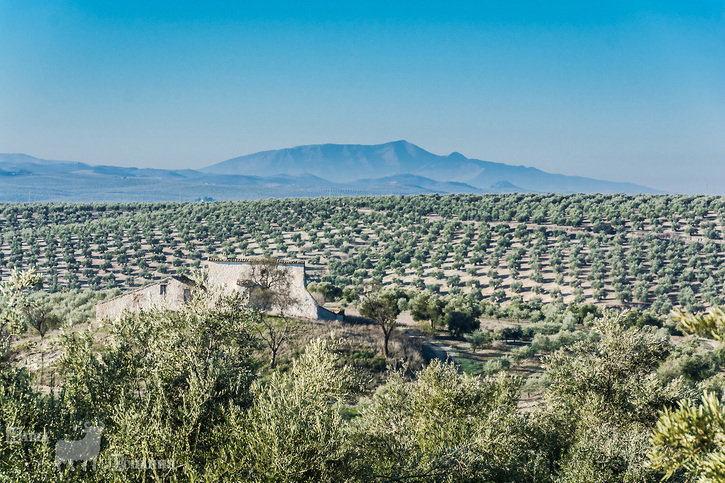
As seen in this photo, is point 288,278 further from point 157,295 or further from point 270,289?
point 157,295

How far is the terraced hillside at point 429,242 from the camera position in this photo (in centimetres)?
6600

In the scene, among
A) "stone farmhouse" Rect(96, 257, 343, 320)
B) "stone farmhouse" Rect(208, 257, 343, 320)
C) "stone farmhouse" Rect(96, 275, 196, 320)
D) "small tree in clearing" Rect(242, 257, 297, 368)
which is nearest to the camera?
"stone farmhouse" Rect(96, 275, 196, 320)

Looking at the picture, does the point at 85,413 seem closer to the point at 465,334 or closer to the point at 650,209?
the point at 465,334

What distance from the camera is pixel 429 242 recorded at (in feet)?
270

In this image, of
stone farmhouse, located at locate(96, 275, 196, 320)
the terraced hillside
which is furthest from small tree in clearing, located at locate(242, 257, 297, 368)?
the terraced hillside

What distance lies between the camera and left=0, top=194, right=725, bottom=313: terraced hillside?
66.0 meters

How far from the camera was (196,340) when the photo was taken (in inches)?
599

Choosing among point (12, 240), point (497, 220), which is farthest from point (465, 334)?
point (12, 240)

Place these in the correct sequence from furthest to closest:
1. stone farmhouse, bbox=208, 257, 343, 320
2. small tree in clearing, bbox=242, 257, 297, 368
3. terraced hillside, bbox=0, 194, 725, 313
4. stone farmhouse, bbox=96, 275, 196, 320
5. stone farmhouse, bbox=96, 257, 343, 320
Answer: terraced hillside, bbox=0, 194, 725, 313 < stone farmhouse, bbox=208, 257, 343, 320 < small tree in clearing, bbox=242, 257, 297, 368 < stone farmhouse, bbox=96, 257, 343, 320 < stone farmhouse, bbox=96, 275, 196, 320

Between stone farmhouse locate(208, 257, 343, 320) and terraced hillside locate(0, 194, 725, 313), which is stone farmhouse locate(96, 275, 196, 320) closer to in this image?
stone farmhouse locate(208, 257, 343, 320)

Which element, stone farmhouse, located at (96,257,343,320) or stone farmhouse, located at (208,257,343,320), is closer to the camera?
stone farmhouse, located at (96,257,343,320)

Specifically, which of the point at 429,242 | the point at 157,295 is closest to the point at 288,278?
the point at 157,295

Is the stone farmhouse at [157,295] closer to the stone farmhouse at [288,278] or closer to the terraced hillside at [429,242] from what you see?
the stone farmhouse at [288,278]

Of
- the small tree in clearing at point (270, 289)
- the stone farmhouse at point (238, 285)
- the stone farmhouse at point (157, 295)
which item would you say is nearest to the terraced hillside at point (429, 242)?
the stone farmhouse at point (238, 285)
